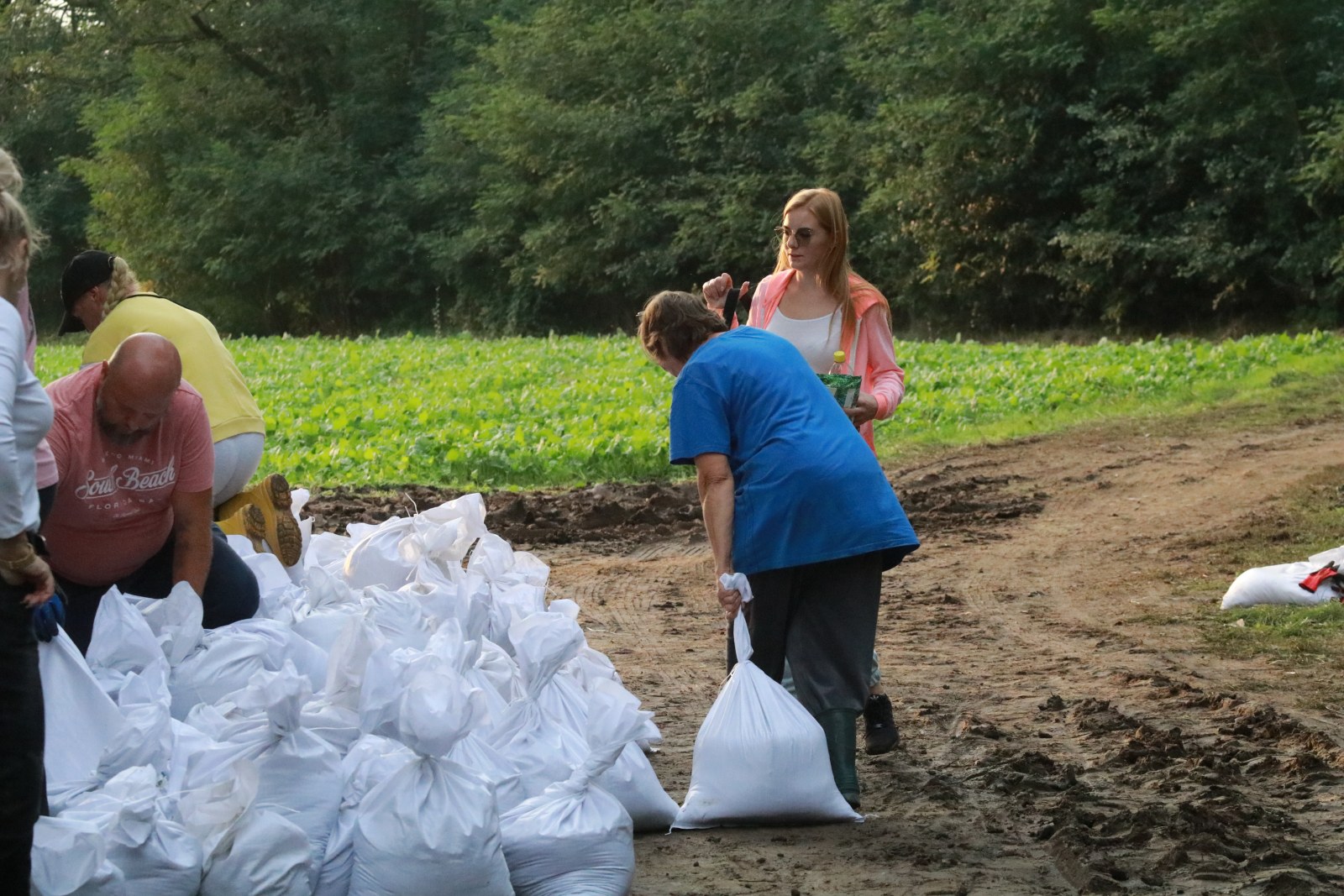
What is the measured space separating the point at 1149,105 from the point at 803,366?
2615 cm

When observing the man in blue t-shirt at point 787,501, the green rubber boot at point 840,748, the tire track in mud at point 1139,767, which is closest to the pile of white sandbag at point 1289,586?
the tire track in mud at point 1139,767

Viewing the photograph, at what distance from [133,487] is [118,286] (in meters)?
1.58

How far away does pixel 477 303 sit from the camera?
4538cm

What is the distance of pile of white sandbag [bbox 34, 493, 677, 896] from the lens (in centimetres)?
335

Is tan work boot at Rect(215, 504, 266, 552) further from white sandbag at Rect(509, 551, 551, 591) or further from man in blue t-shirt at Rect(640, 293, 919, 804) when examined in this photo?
man in blue t-shirt at Rect(640, 293, 919, 804)

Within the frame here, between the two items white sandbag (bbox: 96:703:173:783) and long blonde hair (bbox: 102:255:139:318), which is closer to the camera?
white sandbag (bbox: 96:703:173:783)

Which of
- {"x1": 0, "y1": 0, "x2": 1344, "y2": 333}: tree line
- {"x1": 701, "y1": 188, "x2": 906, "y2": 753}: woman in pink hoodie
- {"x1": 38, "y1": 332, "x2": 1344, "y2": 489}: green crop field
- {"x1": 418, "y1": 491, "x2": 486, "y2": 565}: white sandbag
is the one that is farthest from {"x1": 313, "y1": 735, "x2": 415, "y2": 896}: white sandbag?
{"x1": 0, "y1": 0, "x2": 1344, "y2": 333}: tree line

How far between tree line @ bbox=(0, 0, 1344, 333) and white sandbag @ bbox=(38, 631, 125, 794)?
82.3 feet

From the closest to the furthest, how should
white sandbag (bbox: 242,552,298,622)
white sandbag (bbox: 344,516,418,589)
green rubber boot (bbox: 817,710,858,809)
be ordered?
1. green rubber boot (bbox: 817,710,858,809)
2. white sandbag (bbox: 242,552,298,622)
3. white sandbag (bbox: 344,516,418,589)

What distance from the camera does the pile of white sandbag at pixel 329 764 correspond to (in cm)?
335

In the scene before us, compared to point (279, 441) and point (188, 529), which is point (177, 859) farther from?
point (279, 441)

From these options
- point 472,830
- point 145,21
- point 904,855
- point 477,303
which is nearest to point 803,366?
point 904,855

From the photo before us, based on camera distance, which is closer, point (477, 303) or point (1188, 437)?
point (1188, 437)

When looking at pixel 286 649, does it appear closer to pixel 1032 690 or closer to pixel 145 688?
pixel 145 688
